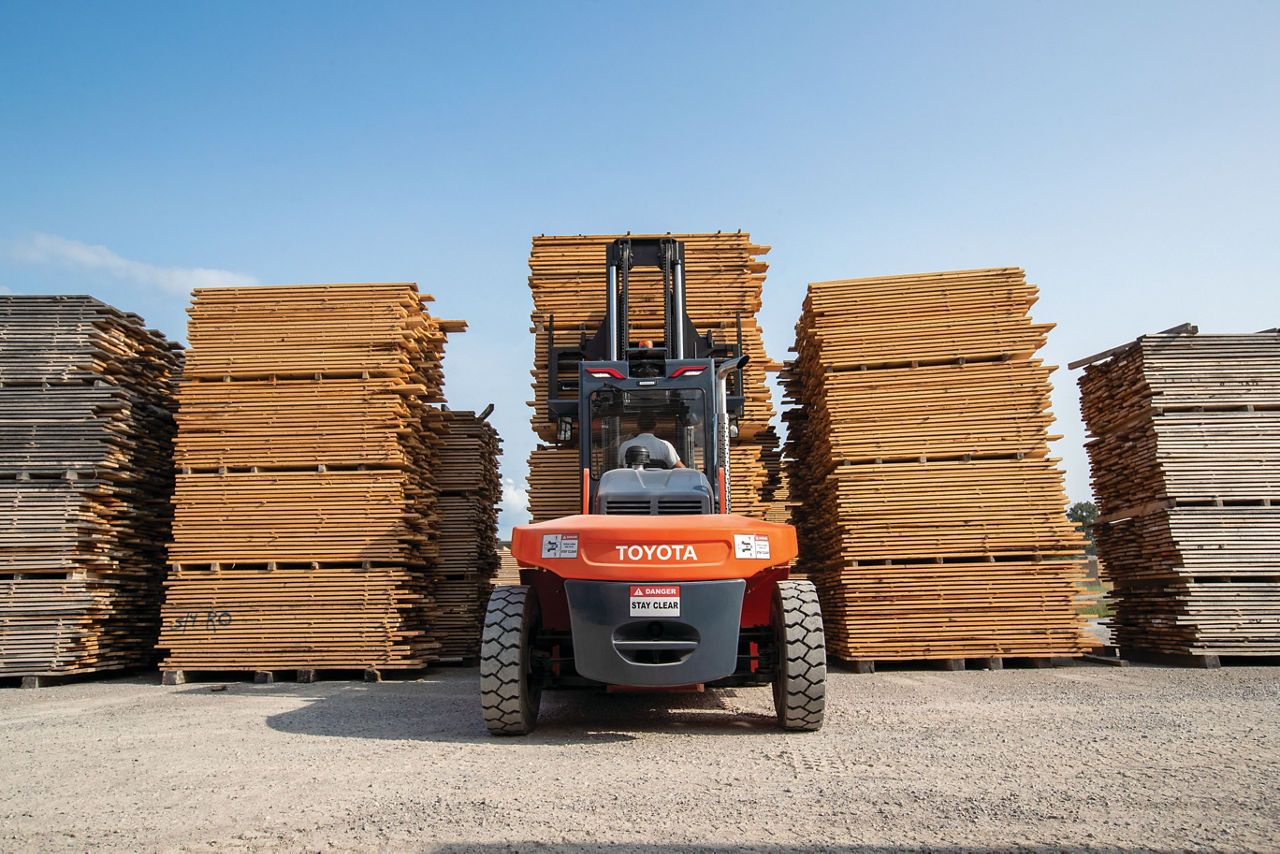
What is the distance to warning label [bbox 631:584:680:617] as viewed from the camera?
5137mm

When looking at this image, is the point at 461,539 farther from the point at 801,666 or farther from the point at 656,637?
the point at 801,666

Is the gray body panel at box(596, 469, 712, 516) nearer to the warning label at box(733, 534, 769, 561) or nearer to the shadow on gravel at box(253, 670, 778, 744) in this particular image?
the warning label at box(733, 534, 769, 561)

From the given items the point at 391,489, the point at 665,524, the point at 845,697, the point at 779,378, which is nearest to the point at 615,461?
the point at 665,524

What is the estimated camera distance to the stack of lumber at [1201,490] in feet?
29.5

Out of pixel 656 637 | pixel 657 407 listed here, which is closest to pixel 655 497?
pixel 657 407

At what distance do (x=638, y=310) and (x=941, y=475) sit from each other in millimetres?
3912

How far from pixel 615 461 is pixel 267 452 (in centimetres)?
489

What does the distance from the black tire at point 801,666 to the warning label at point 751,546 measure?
596 millimetres

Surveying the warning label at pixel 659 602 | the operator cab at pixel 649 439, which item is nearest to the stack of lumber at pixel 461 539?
the operator cab at pixel 649 439

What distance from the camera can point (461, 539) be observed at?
37.7ft

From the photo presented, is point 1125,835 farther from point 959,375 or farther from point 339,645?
point 339,645

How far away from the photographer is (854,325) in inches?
381

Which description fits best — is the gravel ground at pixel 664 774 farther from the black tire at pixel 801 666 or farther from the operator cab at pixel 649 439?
the operator cab at pixel 649 439

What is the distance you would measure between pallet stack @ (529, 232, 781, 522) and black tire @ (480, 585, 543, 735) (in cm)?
378
